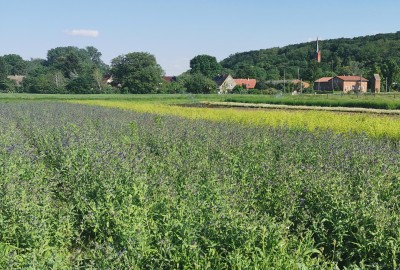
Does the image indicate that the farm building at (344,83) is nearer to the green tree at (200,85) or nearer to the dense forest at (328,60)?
the dense forest at (328,60)

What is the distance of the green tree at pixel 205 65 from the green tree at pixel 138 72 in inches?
1513

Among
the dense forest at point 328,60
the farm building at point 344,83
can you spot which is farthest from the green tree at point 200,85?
the farm building at point 344,83

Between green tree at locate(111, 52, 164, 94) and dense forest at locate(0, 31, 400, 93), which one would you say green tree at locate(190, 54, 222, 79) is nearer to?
dense forest at locate(0, 31, 400, 93)

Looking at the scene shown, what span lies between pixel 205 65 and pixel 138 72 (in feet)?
176

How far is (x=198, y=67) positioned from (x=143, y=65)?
43157 mm

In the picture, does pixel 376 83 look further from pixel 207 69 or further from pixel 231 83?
pixel 207 69

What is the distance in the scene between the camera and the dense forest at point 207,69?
89.5m

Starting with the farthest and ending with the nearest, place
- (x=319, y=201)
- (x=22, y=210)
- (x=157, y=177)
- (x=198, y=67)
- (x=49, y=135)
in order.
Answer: (x=198, y=67) → (x=49, y=135) → (x=157, y=177) → (x=319, y=201) → (x=22, y=210)

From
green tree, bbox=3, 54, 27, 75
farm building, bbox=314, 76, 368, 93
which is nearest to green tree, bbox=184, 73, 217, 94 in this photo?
farm building, bbox=314, 76, 368, 93

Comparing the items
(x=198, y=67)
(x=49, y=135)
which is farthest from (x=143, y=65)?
(x=49, y=135)

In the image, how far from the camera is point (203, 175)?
7.20m

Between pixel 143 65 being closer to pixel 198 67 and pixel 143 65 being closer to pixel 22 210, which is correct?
pixel 198 67

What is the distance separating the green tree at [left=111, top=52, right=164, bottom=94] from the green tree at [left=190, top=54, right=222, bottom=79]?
3843cm

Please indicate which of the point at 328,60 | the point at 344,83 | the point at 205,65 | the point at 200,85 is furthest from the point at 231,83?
the point at 328,60
